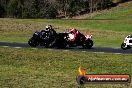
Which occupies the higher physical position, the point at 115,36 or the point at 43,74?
the point at 43,74

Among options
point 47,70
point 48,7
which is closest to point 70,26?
point 48,7

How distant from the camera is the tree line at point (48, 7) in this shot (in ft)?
356

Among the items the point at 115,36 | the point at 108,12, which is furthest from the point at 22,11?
the point at 115,36

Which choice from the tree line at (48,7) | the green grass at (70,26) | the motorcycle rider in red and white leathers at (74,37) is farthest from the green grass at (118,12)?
the motorcycle rider in red and white leathers at (74,37)

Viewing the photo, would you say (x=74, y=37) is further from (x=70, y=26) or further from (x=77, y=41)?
(x=70, y=26)

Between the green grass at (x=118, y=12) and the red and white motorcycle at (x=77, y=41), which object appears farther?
the green grass at (x=118, y=12)

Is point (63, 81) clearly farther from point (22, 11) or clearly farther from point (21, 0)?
point (21, 0)

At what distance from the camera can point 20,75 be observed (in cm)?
1505

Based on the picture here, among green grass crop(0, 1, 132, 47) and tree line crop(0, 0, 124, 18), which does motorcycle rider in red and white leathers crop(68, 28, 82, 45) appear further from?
tree line crop(0, 0, 124, 18)

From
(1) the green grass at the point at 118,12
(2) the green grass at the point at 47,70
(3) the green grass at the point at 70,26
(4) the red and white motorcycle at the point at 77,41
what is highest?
(2) the green grass at the point at 47,70

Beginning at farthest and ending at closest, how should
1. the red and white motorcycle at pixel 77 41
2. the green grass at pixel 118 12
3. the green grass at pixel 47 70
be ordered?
1. the green grass at pixel 118 12
2. the red and white motorcycle at pixel 77 41
3. the green grass at pixel 47 70

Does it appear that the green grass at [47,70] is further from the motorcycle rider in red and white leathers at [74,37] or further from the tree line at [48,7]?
the tree line at [48,7]

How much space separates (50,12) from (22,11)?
25.7 feet

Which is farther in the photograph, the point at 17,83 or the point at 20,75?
the point at 20,75
